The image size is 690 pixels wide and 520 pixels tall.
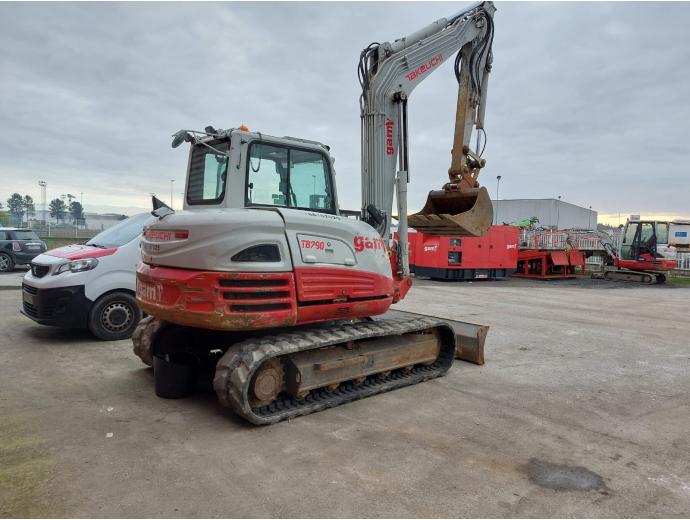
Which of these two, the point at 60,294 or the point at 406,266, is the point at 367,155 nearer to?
the point at 406,266

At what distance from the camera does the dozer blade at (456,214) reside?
6.33m

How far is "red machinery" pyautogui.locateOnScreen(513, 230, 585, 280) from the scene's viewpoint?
20688mm

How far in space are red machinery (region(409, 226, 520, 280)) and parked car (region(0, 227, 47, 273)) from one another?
46.0ft

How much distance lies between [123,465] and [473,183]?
5.31 m

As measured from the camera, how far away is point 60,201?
9481cm

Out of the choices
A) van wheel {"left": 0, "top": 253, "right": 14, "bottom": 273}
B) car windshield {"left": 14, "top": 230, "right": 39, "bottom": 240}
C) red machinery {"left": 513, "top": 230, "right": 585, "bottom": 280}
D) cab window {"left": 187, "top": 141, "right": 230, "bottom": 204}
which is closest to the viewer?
cab window {"left": 187, "top": 141, "right": 230, "bottom": 204}

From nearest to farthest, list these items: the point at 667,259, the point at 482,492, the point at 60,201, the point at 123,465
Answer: the point at 482,492 → the point at 123,465 → the point at 667,259 → the point at 60,201

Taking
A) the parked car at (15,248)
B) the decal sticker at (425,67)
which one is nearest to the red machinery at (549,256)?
the decal sticker at (425,67)

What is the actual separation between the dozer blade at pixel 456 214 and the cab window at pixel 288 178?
169 centimetres

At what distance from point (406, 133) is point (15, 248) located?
16.6m

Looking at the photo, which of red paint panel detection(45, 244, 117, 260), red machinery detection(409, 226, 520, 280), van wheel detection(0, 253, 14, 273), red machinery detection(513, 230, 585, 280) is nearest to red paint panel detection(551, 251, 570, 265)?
red machinery detection(513, 230, 585, 280)

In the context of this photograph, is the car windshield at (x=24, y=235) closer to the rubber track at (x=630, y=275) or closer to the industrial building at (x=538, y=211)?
the rubber track at (x=630, y=275)

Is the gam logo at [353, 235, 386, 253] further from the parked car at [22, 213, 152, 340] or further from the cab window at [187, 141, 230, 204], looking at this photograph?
the parked car at [22, 213, 152, 340]

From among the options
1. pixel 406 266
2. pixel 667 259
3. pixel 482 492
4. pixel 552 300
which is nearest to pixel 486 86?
pixel 406 266
